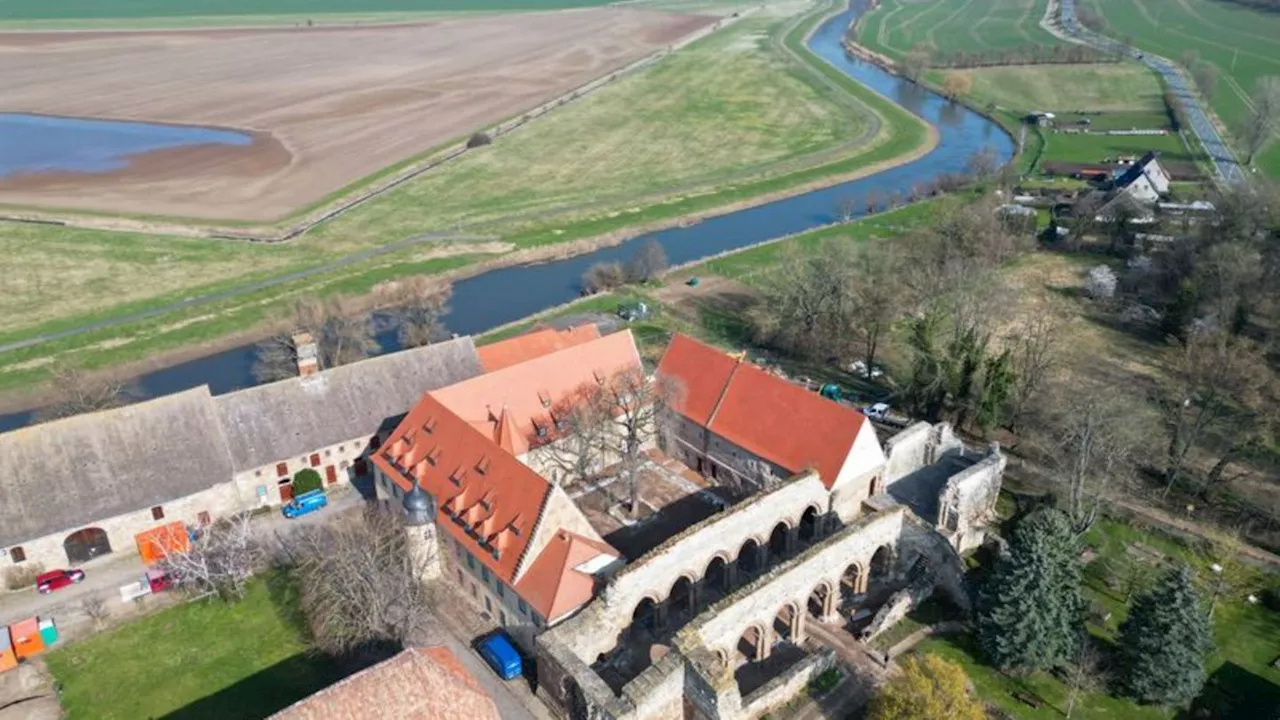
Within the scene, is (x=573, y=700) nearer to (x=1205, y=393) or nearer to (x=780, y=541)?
(x=780, y=541)

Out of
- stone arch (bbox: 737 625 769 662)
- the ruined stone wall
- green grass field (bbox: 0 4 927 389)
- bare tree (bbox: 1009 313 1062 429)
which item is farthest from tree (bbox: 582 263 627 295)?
stone arch (bbox: 737 625 769 662)

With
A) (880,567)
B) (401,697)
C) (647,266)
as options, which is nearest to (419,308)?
(647,266)

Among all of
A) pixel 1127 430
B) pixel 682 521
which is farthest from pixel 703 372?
pixel 1127 430

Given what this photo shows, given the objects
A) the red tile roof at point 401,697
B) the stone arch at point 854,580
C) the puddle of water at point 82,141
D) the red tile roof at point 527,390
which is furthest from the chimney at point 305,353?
the puddle of water at point 82,141

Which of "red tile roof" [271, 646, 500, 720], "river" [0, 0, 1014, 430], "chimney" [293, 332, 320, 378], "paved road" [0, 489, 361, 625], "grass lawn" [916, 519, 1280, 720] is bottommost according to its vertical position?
"grass lawn" [916, 519, 1280, 720]

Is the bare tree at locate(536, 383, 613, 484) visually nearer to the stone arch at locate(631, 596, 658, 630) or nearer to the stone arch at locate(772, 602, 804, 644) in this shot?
the stone arch at locate(631, 596, 658, 630)
